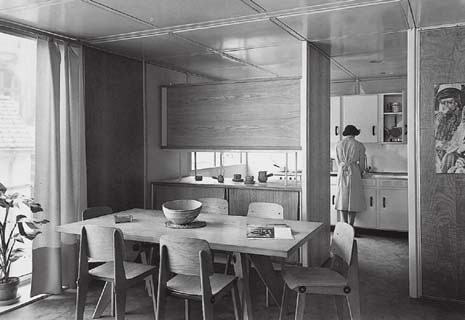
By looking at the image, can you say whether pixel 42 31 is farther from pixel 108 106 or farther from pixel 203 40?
pixel 203 40

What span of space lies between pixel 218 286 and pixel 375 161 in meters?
4.83

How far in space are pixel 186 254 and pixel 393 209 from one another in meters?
4.31

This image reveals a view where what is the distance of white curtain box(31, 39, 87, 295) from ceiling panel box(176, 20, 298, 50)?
1177mm

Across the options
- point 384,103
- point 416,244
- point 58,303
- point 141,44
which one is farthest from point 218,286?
point 384,103

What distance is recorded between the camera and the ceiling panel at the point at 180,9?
10.7 ft

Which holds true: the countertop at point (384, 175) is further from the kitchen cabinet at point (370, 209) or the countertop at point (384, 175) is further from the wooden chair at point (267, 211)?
the wooden chair at point (267, 211)

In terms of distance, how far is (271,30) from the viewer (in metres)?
4.07

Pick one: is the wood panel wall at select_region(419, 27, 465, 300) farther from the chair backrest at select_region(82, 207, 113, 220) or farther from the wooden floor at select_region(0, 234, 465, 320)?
the chair backrest at select_region(82, 207, 113, 220)

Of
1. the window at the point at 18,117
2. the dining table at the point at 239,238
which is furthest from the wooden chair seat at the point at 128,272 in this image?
the window at the point at 18,117

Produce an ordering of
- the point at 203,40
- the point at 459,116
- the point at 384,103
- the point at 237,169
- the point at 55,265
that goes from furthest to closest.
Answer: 1. the point at 237,169
2. the point at 384,103
3. the point at 203,40
4. the point at 55,265
5. the point at 459,116

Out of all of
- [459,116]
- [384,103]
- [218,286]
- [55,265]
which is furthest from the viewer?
[384,103]

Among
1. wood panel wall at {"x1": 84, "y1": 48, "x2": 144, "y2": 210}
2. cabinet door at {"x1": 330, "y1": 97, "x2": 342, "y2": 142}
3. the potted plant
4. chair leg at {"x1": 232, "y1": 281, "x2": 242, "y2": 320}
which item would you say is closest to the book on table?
chair leg at {"x1": 232, "y1": 281, "x2": 242, "y2": 320}

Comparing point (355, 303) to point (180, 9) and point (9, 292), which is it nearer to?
point (180, 9)

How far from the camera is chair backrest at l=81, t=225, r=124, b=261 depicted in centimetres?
299
